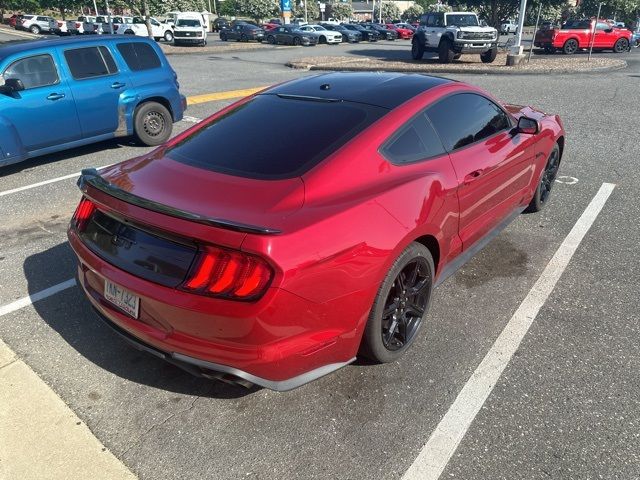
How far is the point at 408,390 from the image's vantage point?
9.04 feet

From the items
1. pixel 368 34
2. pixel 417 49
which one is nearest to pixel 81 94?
pixel 417 49

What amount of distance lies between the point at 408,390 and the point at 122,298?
1.60 metres

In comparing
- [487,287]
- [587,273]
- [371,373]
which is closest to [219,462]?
[371,373]

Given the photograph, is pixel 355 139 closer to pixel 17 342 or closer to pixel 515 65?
pixel 17 342

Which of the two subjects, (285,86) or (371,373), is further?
(285,86)

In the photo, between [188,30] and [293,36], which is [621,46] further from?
[188,30]

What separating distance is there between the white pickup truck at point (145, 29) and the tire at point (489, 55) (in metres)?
24.6

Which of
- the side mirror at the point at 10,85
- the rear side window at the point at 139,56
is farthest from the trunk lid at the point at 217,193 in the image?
the rear side window at the point at 139,56

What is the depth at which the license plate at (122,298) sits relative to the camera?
2406 mm

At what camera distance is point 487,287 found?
3.78 meters

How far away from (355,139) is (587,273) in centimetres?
242

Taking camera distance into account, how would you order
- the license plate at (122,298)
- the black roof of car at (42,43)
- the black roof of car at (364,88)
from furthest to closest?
the black roof of car at (42,43) < the black roof of car at (364,88) < the license plate at (122,298)

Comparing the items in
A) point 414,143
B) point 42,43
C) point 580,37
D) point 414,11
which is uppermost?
point 414,11

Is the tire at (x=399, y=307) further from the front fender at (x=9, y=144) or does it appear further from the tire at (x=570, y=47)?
the tire at (x=570, y=47)
